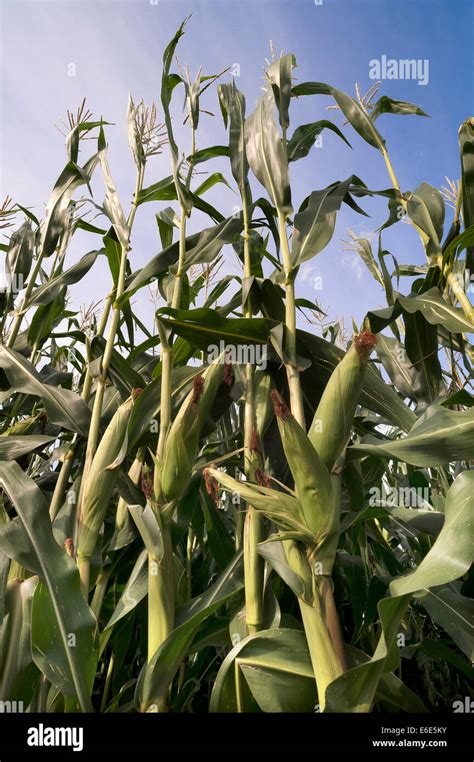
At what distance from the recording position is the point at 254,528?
1.44m

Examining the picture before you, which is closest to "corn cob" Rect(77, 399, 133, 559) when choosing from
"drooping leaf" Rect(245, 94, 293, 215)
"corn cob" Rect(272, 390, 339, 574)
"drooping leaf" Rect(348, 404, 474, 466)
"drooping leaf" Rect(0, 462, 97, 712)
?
"drooping leaf" Rect(0, 462, 97, 712)

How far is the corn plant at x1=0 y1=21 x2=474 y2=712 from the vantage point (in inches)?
49.9

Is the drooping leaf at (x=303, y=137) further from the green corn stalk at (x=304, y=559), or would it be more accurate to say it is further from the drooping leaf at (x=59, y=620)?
the drooping leaf at (x=59, y=620)

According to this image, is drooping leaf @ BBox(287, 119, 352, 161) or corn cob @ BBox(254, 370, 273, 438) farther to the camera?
drooping leaf @ BBox(287, 119, 352, 161)

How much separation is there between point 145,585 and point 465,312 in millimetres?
1240

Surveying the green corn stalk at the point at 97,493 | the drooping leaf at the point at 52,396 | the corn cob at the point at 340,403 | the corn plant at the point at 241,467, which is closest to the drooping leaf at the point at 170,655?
the corn plant at the point at 241,467

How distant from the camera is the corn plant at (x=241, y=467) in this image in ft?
4.16

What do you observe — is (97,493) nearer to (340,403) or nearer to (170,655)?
(170,655)

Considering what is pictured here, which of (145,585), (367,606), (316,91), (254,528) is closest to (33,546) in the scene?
(145,585)

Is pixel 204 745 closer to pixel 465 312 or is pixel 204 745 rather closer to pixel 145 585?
pixel 145 585

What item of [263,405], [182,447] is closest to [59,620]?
[182,447]

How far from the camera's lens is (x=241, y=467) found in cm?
178

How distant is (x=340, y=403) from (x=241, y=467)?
22.9 inches

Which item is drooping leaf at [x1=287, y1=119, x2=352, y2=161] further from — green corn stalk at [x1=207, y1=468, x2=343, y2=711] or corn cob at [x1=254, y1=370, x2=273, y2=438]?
green corn stalk at [x1=207, y1=468, x2=343, y2=711]
